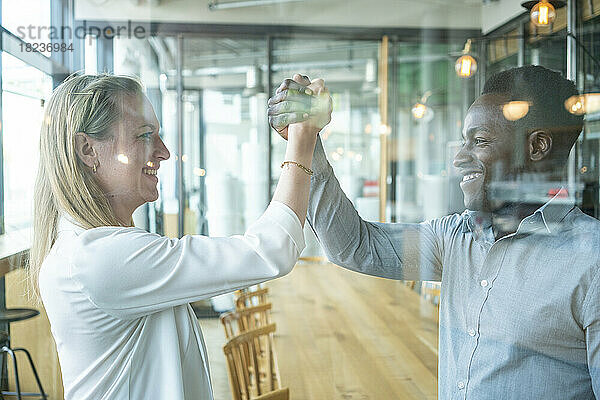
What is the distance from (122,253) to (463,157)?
2.17 feet

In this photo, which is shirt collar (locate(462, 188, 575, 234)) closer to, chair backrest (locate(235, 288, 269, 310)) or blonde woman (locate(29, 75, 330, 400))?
blonde woman (locate(29, 75, 330, 400))

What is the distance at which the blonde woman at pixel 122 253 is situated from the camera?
88cm

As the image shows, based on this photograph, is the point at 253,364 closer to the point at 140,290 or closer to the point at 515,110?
the point at 140,290

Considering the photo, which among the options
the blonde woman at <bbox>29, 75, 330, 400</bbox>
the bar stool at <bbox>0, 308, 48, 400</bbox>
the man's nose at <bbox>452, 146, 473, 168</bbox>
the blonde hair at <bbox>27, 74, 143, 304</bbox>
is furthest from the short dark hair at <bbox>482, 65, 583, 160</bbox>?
the bar stool at <bbox>0, 308, 48, 400</bbox>

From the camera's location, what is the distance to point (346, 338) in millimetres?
1739

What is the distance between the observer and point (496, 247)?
1068 millimetres

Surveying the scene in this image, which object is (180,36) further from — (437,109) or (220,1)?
(437,109)

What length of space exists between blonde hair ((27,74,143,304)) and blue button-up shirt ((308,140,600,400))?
372 millimetres

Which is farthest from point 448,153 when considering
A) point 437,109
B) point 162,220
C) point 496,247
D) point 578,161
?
point 162,220

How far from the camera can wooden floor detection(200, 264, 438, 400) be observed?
4.92 feet

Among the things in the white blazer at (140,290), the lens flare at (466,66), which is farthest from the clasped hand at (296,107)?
the lens flare at (466,66)

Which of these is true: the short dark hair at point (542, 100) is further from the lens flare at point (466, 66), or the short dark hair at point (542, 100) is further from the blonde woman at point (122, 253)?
the blonde woman at point (122, 253)

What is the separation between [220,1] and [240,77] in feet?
0.89

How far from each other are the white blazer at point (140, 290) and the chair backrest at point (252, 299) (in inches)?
32.6
